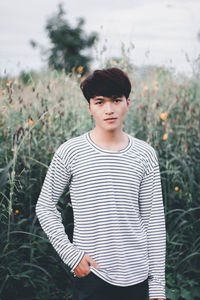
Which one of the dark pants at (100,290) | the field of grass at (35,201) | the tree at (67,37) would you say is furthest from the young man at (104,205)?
the tree at (67,37)

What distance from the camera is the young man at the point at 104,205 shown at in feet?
4.52

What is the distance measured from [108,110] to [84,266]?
2.11 feet

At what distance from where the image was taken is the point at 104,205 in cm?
139

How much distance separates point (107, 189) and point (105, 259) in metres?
0.29

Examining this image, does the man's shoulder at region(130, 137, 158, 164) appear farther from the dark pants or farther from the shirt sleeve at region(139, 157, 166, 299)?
the dark pants

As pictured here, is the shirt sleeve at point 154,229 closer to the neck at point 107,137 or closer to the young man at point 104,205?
the young man at point 104,205

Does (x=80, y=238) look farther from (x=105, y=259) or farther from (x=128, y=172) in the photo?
(x=128, y=172)

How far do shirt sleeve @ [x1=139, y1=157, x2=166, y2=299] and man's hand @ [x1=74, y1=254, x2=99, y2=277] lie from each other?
29 centimetres

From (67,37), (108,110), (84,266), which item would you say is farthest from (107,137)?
(67,37)

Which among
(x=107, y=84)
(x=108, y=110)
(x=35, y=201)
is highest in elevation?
(x=107, y=84)

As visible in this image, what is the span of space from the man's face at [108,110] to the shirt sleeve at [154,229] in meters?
0.28

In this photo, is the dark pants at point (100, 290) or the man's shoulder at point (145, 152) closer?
the dark pants at point (100, 290)

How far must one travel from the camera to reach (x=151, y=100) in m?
3.57

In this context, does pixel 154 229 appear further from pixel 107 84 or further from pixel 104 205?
pixel 107 84
